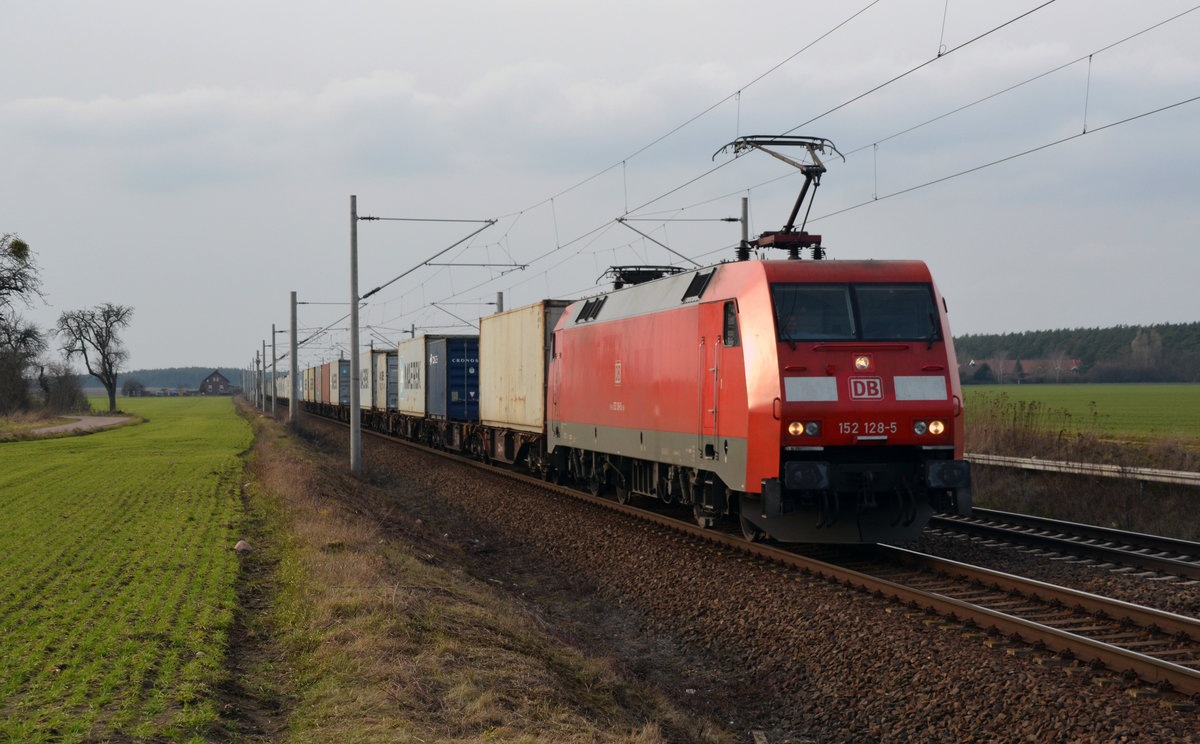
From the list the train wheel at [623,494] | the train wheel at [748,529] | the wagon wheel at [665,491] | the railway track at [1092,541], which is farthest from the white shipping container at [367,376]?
the train wheel at [748,529]

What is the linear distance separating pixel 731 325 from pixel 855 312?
1420 mm

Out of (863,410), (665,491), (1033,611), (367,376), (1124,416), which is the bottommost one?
(1033,611)

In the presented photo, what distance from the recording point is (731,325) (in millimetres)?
11859

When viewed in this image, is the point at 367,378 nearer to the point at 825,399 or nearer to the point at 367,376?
the point at 367,376

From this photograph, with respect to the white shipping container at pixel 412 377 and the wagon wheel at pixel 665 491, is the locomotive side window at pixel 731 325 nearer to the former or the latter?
the wagon wheel at pixel 665 491

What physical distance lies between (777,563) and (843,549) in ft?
4.14

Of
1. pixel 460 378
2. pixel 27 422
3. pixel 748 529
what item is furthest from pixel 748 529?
pixel 27 422

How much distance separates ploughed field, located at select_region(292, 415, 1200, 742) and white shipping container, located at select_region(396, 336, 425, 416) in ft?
A: 62.5

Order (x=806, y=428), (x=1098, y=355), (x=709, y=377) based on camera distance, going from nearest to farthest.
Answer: (x=806, y=428) < (x=709, y=377) < (x=1098, y=355)

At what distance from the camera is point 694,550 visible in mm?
13008

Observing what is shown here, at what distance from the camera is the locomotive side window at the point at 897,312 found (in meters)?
11.4

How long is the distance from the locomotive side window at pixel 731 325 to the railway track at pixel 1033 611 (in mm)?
2511

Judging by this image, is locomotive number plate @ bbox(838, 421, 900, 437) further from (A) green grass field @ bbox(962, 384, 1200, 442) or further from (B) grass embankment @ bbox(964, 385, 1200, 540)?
(A) green grass field @ bbox(962, 384, 1200, 442)

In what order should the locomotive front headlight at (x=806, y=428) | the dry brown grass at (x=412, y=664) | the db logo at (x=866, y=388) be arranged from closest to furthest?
the dry brown grass at (x=412, y=664) < the locomotive front headlight at (x=806, y=428) < the db logo at (x=866, y=388)
